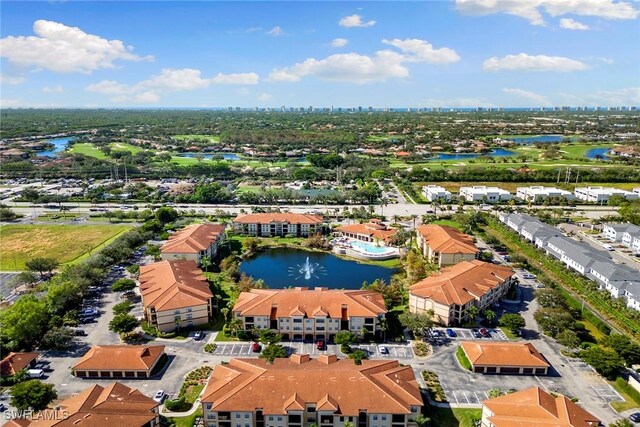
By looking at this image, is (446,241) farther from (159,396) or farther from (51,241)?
(51,241)

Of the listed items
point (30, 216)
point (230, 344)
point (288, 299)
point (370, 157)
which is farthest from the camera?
point (370, 157)

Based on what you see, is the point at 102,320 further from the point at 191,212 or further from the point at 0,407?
the point at 191,212

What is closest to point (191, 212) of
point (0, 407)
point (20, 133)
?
point (0, 407)

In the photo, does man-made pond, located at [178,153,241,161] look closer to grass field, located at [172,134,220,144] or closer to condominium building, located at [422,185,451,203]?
grass field, located at [172,134,220,144]

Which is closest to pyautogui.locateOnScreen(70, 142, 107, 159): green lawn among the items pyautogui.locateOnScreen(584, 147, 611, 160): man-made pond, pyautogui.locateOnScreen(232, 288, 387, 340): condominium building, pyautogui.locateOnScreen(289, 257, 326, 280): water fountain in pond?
pyautogui.locateOnScreen(289, 257, 326, 280): water fountain in pond

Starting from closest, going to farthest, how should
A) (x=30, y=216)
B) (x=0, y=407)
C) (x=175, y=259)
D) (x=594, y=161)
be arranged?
1. (x=0, y=407)
2. (x=175, y=259)
3. (x=30, y=216)
4. (x=594, y=161)
